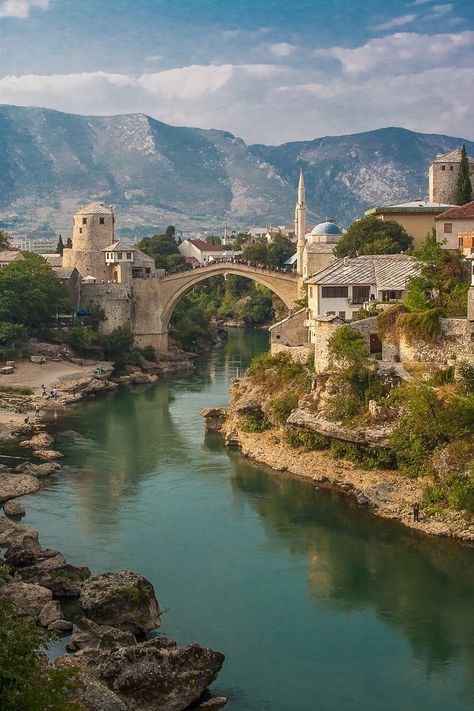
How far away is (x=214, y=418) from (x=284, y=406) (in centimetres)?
543

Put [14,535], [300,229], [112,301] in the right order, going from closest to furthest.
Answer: [14,535], [112,301], [300,229]

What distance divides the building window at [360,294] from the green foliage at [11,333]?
2036 centimetres

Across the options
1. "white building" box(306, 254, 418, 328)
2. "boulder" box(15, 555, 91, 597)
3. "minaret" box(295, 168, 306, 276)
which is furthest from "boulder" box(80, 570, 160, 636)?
"minaret" box(295, 168, 306, 276)

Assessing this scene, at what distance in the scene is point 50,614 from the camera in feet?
63.3

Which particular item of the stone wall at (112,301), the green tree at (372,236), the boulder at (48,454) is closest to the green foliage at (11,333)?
the stone wall at (112,301)

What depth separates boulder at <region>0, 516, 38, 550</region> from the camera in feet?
74.0

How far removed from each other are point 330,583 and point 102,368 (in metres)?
29.0

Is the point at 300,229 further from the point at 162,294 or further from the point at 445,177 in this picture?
the point at 445,177

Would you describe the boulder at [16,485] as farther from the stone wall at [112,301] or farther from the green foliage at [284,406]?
the stone wall at [112,301]

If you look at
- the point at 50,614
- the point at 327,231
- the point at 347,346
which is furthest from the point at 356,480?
the point at 327,231

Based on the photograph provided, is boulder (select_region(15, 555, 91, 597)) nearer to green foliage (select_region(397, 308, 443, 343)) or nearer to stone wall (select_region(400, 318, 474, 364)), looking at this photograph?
stone wall (select_region(400, 318, 474, 364))

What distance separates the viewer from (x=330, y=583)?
2195cm

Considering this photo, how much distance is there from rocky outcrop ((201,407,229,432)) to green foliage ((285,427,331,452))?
5914 mm

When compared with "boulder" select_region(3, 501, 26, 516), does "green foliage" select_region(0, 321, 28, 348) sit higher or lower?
higher
